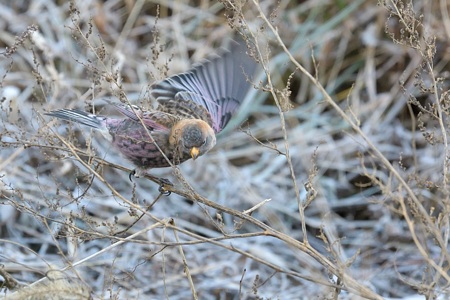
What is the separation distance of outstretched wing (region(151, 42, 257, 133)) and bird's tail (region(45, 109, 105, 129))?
11.7 inches

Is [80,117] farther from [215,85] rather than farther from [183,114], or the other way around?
[215,85]

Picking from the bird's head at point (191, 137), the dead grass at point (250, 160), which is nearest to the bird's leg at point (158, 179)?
the bird's head at point (191, 137)

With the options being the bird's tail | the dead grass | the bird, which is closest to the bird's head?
the bird

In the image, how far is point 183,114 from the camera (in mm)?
3748

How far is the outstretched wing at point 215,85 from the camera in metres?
3.74

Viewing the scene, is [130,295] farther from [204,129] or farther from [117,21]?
[117,21]

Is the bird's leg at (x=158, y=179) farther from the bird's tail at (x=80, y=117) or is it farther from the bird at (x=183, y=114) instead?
the bird's tail at (x=80, y=117)

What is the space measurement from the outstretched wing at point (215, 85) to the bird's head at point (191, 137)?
217 millimetres

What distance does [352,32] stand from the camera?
622 centimetres

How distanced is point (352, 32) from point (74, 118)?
328 cm

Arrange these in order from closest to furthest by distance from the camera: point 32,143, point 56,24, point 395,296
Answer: point 32,143 < point 395,296 < point 56,24

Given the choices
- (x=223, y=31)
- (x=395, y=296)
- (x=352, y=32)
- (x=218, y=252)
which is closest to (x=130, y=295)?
(x=218, y=252)

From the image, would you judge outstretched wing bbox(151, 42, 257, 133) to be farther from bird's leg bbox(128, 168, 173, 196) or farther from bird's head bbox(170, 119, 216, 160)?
bird's leg bbox(128, 168, 173, 196)

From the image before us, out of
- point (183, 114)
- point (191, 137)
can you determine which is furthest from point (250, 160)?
point (191, 137)
